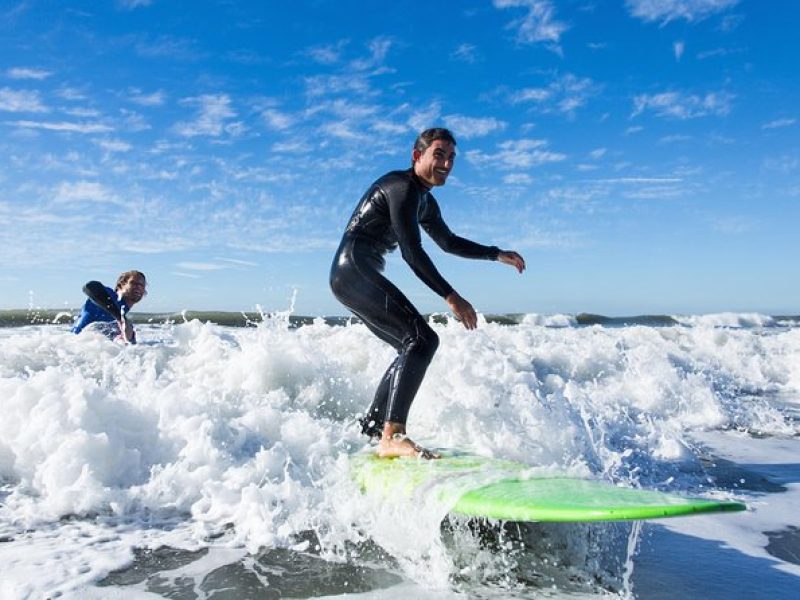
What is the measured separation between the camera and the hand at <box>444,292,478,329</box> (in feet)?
12.0

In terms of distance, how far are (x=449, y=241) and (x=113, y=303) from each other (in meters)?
4.09

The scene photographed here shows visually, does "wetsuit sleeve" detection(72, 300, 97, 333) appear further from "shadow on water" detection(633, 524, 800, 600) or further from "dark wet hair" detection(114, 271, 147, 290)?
"shadow on water" detection(633, 524, 800, 600)

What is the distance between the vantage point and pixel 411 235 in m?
3.77

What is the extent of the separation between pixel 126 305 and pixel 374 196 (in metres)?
4.02

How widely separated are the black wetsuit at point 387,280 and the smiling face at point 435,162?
0.22 ft

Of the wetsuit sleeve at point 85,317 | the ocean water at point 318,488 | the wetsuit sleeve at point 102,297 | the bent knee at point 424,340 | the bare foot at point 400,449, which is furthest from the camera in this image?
the wetsuit sleeve at point 85,317

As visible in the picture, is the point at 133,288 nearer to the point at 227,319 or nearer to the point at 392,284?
the point at 392,284

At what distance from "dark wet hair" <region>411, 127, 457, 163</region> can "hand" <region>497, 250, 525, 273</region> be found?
831 millimetres

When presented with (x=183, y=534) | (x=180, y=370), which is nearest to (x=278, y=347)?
(x=180, y=370)

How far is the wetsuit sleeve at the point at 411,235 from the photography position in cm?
372

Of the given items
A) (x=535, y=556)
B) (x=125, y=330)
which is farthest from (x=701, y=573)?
(x=125, y=330)

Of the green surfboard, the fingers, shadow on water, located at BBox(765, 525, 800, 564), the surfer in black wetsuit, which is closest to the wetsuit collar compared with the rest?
the surfer in black wetsuit

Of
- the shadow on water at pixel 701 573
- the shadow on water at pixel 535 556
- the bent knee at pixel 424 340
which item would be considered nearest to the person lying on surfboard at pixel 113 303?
the bent knee at pixel 424 340

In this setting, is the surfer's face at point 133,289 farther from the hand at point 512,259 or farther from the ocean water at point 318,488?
the hand at point 512,259
